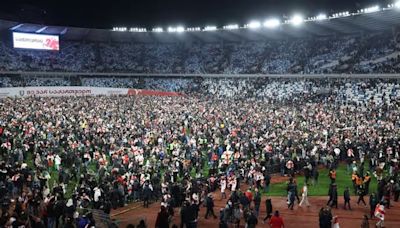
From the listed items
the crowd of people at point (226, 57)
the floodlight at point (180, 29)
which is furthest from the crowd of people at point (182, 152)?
the floodlight at point (180, 29)

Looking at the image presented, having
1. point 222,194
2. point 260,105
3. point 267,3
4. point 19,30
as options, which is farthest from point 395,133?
point 19,30

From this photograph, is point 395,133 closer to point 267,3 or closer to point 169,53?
point 267,3

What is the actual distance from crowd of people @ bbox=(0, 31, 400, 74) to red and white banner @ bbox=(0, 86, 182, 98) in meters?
7.85

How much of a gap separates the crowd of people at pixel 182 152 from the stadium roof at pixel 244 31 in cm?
992

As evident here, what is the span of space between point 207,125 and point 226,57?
35.2 m

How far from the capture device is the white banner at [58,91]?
142ft

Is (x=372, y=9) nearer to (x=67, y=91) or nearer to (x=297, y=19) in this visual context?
(x=297, y=19)

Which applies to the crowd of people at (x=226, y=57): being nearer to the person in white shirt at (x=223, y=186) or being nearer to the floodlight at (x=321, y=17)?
the floodlight at (x=321, y=17)

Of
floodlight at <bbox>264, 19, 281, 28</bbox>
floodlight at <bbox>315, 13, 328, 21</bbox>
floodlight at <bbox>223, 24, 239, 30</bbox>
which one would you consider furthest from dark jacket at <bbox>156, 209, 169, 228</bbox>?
floodlight at <bbox>223, 24, 239, 30</bbox>

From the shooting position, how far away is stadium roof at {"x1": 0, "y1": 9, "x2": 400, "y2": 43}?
46.8m

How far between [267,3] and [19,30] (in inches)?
1231

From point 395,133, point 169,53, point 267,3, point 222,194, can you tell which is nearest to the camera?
point 222,194

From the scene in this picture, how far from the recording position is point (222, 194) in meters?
17.7

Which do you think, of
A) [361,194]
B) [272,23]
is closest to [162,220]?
[361,194]
